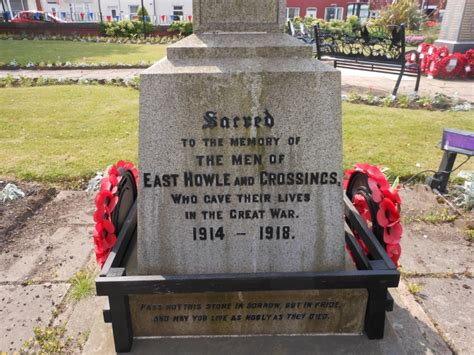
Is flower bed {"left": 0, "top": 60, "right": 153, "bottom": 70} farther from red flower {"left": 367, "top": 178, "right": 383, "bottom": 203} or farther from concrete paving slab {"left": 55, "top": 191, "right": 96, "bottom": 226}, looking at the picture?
red flower {"left": 367, "top": 178, "right": 383, "bottom": 203}

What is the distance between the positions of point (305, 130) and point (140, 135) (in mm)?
887

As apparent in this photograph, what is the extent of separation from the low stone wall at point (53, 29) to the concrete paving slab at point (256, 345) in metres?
27.8

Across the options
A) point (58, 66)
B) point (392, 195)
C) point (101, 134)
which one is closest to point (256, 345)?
point (392, 195)

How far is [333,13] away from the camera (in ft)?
156

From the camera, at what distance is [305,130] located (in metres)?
2.23

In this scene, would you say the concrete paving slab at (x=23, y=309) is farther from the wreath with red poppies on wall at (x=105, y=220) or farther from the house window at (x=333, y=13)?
the house window at (x=333, y=13)

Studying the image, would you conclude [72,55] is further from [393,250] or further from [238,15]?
[393,250]

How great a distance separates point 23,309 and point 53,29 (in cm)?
2897

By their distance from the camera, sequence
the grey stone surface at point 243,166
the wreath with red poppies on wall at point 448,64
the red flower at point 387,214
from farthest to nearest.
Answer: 1. the wreath with red poppies on wall at point 448,64
2. the red flower at point 387,214
3. the grey stone surface at point 243,166

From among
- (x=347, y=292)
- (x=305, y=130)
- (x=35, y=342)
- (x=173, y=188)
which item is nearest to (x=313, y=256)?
(x=347, y=292)

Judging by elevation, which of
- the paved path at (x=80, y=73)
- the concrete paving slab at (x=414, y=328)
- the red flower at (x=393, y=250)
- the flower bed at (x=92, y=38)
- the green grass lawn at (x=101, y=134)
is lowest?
the flower bed at (x=92, y=38)

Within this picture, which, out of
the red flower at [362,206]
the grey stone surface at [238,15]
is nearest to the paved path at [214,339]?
the red flower at [362,206]

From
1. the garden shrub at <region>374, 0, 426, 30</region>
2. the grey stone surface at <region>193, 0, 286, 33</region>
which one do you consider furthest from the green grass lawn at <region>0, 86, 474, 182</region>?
the garden shrub at <region>374, 0, 426, 30</region>

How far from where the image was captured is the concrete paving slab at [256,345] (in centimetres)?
233
